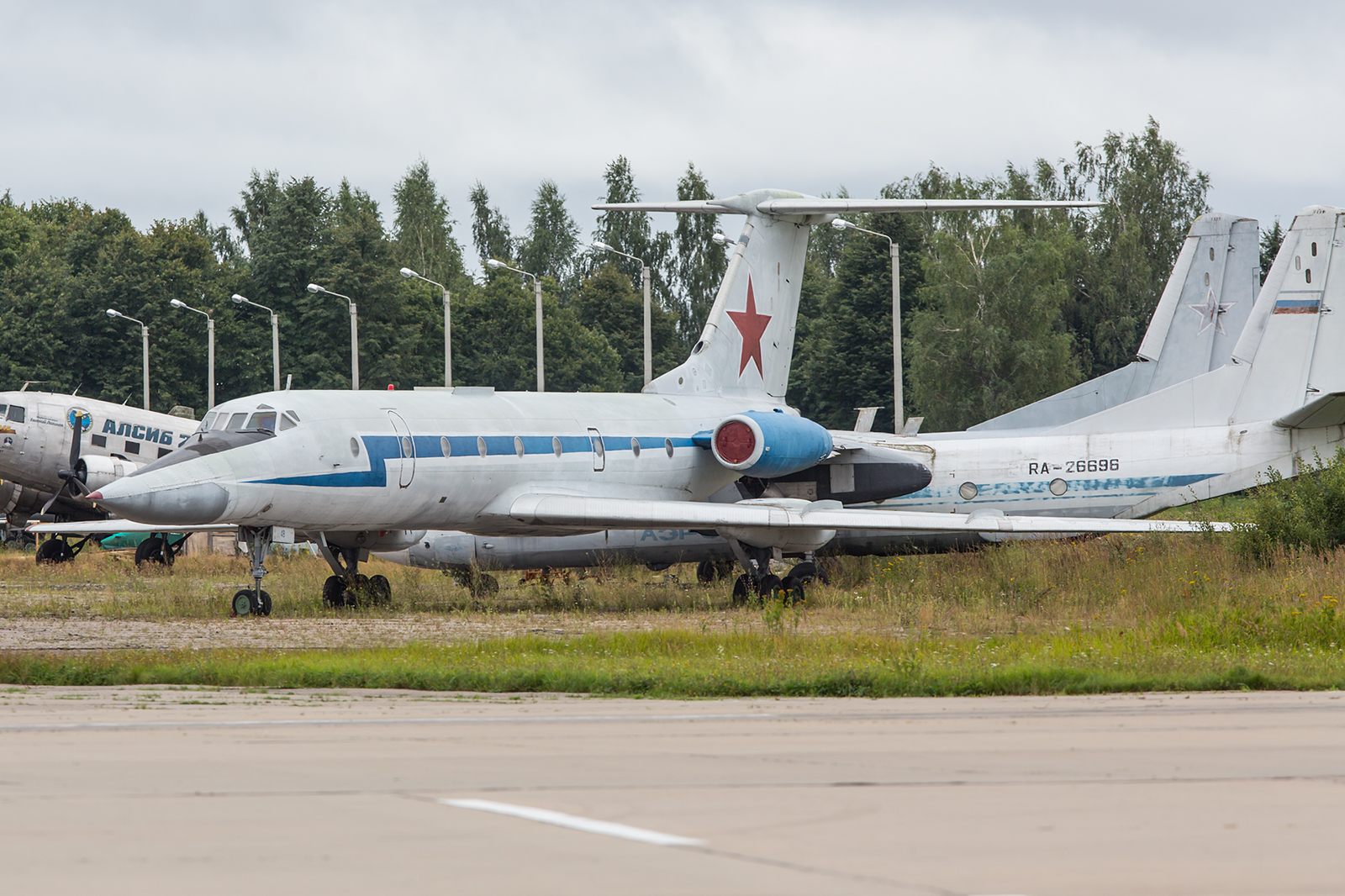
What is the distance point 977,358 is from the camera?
7462cm

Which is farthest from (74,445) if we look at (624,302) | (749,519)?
(624,302)

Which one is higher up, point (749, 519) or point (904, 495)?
point (904, 495)

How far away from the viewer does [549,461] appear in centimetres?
2445

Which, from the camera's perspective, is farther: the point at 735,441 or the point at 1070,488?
the point at 1070,488

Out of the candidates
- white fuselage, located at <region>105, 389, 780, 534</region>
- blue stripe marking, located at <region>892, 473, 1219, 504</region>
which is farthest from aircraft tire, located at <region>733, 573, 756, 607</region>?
blue stripe marking, located at <region>892, 473, 1219, 504</region>

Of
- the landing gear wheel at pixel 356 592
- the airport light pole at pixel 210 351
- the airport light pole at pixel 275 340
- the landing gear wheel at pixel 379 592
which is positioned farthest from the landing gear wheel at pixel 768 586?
the airport light pole at pixel 210 351

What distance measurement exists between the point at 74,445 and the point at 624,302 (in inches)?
2703

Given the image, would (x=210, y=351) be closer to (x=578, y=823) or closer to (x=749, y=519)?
(x=749, y=519)

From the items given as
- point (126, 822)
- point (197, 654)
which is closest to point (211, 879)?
point (126, 822)

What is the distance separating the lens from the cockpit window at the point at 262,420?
21.6m

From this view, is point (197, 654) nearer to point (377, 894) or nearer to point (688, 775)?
point (688, 775)

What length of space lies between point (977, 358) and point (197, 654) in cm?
6285

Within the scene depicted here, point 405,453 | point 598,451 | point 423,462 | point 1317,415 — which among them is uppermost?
point 1317,415

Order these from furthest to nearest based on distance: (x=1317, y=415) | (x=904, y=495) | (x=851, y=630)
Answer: (x=904, y=495) < (x=1317, y=415) < (x=851, y=630)
